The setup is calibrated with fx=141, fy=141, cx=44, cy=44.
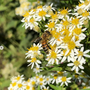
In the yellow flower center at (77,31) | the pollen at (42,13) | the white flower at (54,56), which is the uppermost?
the pollen at (42,13)

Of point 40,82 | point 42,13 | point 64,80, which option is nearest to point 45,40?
point 42,13

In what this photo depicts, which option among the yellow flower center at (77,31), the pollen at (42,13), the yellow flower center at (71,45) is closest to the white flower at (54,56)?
the yellow flower center at (71,45)

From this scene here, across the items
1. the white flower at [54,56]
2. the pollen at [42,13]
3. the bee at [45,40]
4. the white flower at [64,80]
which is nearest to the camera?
the white flower at [54,56]

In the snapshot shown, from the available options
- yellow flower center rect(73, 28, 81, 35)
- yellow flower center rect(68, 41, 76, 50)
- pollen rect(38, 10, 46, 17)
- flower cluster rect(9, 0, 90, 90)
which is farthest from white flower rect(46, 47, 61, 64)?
pollen rect(38, 10, 46, 17)

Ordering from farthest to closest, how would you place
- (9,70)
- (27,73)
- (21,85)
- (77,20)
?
1. (9,70)
2. (27,73)
3. (21,85)
4. (77,20)

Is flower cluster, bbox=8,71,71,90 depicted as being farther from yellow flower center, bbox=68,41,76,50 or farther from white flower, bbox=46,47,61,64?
yellow flower center, bbox=68,41,76,50

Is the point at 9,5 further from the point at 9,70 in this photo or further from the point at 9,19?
the point at 9,70

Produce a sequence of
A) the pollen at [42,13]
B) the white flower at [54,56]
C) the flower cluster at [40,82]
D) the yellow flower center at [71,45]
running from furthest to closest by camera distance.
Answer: the flower cluster at [40,82] < the pollen at [42,13] < the white flower at [54,56] < the yellow flower center at [71,45]

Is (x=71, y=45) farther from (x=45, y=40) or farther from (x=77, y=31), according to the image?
(x=45, y=40)

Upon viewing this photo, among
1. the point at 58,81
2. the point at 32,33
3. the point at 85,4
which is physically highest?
the point at 32,33

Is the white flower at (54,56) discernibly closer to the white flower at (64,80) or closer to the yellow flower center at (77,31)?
the yellow flower center at (77,31)

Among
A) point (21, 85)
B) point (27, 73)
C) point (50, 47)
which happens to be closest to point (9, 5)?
point (27, 73)
